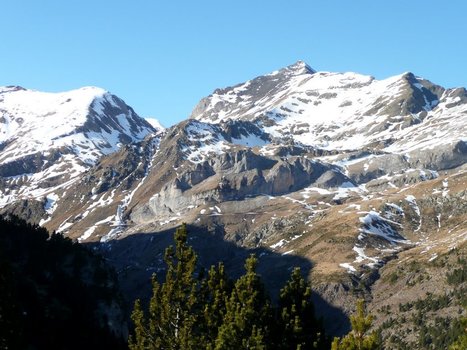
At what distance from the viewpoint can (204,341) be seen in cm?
3800

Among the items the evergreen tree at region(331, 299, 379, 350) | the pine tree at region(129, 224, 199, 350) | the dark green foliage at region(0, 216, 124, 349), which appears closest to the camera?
the evergreen tree at region(331, 299, 379, 350)

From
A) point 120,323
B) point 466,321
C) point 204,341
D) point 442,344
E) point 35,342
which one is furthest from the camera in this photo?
point 442,344

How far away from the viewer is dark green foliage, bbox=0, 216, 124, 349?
11878 cm

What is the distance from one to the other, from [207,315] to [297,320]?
6488mm

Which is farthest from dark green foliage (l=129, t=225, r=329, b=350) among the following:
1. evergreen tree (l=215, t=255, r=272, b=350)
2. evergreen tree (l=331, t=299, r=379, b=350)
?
evergreen tree (l=331, t=299, r=379, b=350)

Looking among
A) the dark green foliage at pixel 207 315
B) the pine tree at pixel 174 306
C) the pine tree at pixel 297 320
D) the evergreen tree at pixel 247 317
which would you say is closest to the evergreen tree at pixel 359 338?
the evergreen tree at pixel 247 317

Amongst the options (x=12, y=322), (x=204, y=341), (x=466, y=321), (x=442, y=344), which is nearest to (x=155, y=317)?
(x=204, y=341)

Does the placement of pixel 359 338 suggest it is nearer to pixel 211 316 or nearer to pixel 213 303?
pixel 211 316

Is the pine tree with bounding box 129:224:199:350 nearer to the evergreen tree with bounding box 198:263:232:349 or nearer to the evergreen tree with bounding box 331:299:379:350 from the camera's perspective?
the evergreen tree with bounding box 198:263:232:349

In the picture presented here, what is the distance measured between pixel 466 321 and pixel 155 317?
20.2 metres

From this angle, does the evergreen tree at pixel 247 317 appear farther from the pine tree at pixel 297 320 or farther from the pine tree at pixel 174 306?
the pine tree at pixel 174 306

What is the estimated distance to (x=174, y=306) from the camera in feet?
126

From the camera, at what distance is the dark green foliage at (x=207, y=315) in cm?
3725

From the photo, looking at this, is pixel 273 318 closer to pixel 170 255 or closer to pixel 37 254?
pixel 170 255
